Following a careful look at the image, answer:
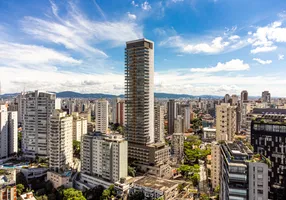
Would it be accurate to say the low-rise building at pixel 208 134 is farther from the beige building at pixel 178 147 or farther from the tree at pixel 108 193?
the tree at pixel 108 193

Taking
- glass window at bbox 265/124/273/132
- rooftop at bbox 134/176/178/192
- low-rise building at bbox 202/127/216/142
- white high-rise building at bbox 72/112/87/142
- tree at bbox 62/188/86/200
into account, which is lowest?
tree at bbox 62/188/86/200

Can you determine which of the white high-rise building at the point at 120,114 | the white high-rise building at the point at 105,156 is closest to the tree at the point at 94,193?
the white high-rise building at the point at 105,156

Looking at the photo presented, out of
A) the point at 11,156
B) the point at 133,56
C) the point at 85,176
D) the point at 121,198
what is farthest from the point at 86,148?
the point at 11,156

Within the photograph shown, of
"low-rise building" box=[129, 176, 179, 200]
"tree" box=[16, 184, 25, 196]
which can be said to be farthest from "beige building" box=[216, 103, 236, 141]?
"tree" box=[16, 184, 25, 196]

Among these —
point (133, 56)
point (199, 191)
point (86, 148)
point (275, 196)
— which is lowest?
point (199, 191)

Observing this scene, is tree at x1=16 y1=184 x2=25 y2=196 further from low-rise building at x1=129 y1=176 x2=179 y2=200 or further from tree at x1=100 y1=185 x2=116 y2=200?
low-rise building at x1=129 y1=176 x2=179 y2=200

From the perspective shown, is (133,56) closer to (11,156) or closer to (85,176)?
(85,176)
